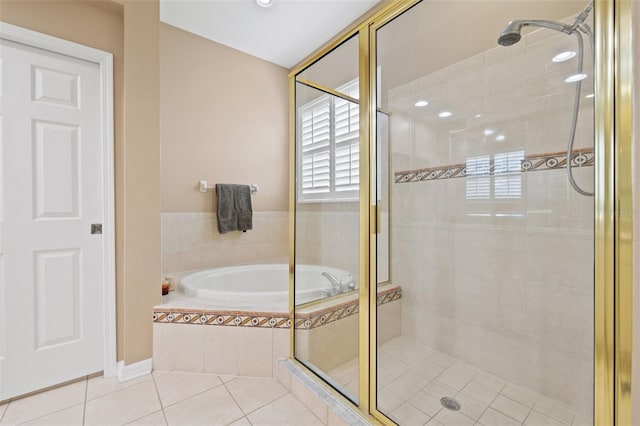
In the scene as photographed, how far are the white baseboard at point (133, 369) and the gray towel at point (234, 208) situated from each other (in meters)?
1.17

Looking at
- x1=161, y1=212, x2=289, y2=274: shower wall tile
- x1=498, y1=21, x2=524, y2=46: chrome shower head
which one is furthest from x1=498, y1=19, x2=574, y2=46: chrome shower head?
x1=161, y1=212, x2=289, y2=274: shower wall tile

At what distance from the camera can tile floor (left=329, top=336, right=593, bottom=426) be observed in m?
1.29

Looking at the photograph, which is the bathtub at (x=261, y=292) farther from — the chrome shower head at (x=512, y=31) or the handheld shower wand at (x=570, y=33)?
the chrome shower head at (x=512, y=31)

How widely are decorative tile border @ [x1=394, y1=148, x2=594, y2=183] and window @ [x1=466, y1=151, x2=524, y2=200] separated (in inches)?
0.8

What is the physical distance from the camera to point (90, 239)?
1749 mm

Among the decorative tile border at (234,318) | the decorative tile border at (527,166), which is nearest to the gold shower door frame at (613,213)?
the decorative tile border at (527,166)

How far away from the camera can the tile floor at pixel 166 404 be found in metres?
1.38

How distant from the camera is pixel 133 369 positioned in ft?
5.69

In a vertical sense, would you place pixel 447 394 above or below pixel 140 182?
below

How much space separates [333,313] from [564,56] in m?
1.66

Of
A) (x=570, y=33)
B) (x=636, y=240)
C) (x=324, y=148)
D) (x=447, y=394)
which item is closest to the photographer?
(x=636, y=240)

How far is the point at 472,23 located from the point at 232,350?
244cm

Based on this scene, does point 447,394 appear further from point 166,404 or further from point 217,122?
point 217,122

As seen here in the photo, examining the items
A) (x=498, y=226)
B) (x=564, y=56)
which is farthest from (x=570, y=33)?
(x=498, y=226)
